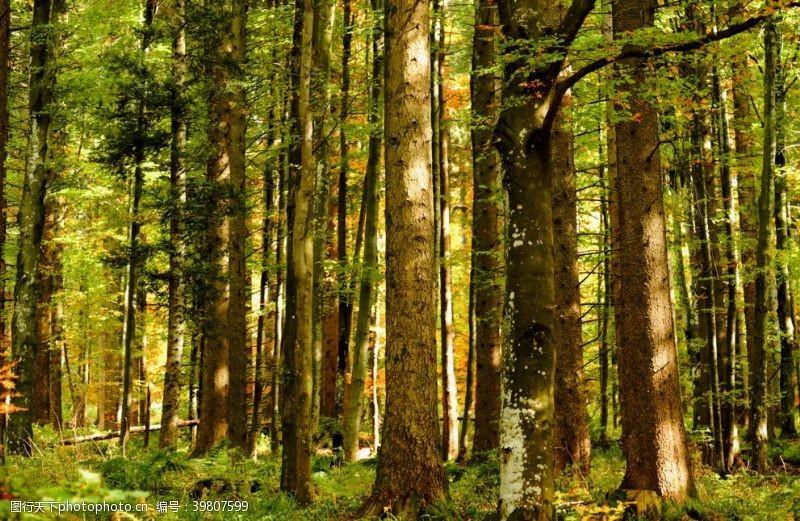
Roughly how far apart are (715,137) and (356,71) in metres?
10.5

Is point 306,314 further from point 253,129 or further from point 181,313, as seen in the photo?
point 253,129

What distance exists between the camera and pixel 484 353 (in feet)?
39.5

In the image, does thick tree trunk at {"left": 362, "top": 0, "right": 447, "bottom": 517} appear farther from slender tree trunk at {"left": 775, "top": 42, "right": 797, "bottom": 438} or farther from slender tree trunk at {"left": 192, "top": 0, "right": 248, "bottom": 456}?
slender tree trunk at {"left": 775, "top": 42, "right": 797, "bottom": 438}

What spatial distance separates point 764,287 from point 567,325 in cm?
428

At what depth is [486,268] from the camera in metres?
12.5

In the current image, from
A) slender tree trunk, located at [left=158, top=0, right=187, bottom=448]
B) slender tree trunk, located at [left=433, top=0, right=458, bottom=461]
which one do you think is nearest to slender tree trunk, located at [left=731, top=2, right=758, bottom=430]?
slender tree trunk, located at [left=433, top=0, right=458, bottom=461]

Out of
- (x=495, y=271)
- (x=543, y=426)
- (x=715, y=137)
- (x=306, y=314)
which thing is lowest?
(x=543, y=426)

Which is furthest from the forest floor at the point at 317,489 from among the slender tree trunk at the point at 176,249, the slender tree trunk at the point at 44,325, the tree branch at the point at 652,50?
the slender tree trunk at the point at 44,325

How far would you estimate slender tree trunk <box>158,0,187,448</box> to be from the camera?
13445 mm

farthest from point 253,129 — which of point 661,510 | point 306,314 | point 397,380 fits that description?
point 661,510

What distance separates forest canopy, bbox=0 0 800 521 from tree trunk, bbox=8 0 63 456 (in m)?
0.06

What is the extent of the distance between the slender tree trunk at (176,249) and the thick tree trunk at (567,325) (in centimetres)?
733

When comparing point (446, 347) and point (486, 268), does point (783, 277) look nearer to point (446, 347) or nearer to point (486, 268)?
point (486, 268)

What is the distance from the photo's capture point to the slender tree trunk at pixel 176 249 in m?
13.4
